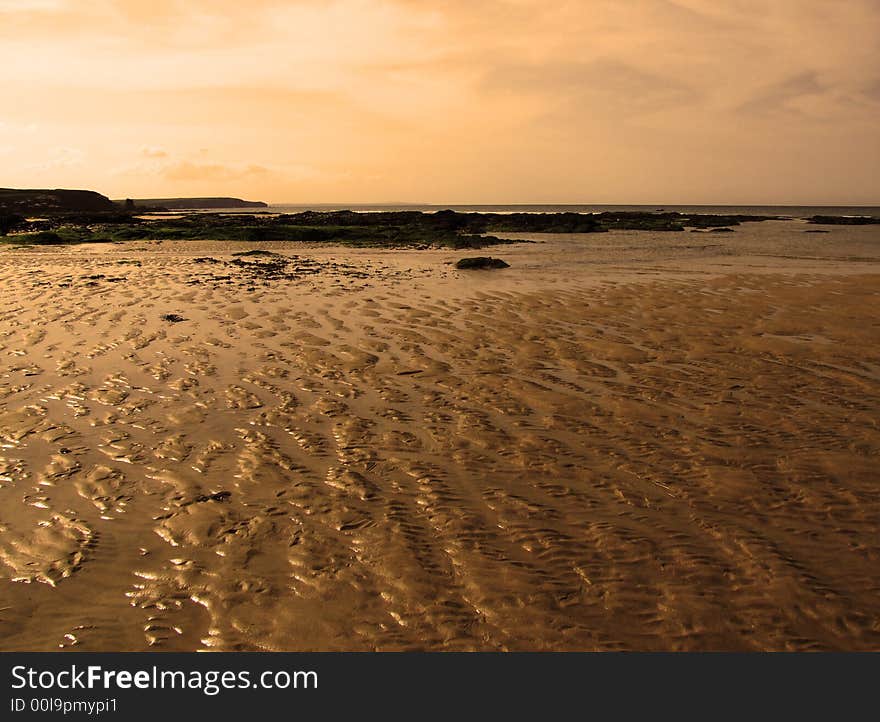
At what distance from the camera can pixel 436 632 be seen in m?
3.67

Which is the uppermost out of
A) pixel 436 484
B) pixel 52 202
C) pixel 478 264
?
pixel 52 202

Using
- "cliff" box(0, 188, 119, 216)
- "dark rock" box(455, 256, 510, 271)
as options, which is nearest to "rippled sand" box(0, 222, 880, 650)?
"dark rock" box(455, 256, 510, 271)

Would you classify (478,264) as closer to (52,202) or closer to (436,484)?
(436,484)

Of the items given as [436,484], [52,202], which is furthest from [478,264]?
[52,202]

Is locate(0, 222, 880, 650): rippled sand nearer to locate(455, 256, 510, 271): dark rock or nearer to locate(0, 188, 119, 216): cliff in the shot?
locate(455, 256, 510, 271): dark rock

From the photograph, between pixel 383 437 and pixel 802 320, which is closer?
pixel 383 437

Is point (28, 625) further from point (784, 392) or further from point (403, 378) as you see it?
point (784, 392)

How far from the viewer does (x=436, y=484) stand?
5.48m

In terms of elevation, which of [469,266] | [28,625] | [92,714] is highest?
[469,266]

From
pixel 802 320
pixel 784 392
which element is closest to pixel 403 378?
pixel 784 392

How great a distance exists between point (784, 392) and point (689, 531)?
4.35 meters

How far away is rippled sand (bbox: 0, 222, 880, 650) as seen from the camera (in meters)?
3.79

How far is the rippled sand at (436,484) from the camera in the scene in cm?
379

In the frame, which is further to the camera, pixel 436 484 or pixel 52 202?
pixel 52 202
